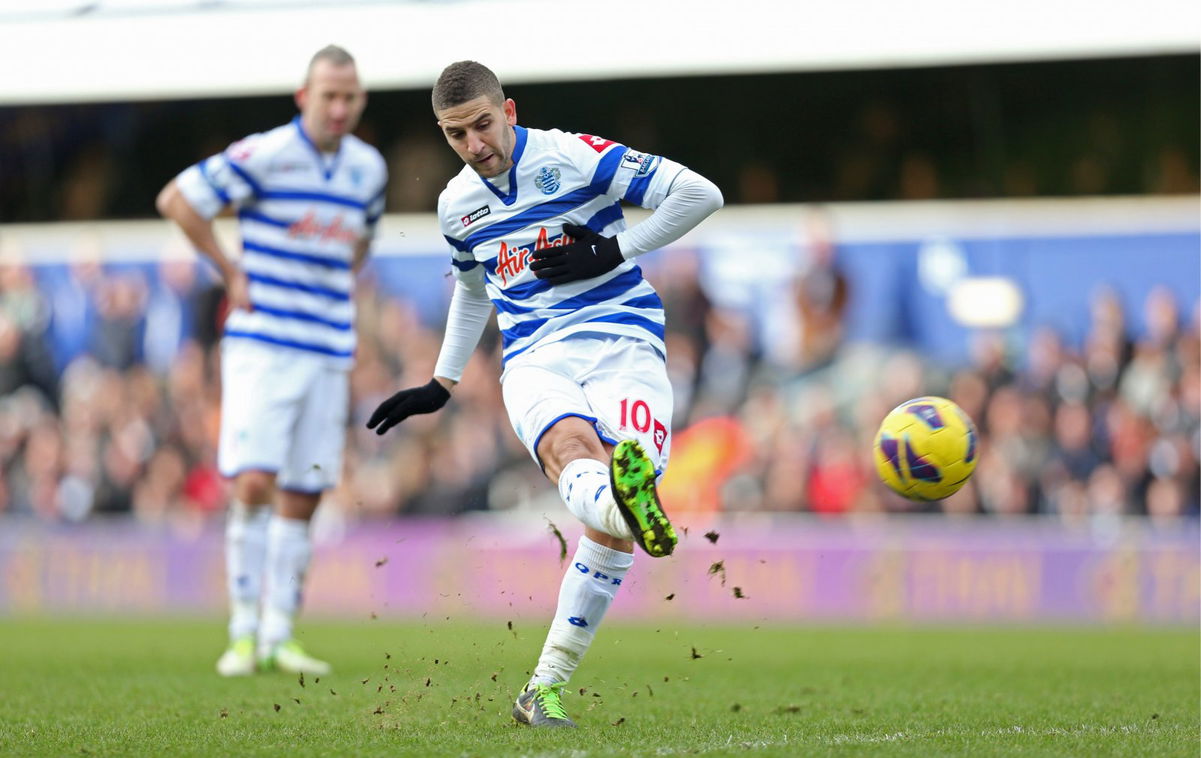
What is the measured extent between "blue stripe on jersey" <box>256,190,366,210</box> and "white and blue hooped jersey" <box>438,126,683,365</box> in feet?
8.35

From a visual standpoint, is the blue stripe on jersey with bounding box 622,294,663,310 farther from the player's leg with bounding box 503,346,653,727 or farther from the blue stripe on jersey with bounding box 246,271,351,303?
the blue stripe on jersey with bounding box 246,271,351,303

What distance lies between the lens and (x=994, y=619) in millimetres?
13203

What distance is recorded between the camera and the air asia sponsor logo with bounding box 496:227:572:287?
5.74 m

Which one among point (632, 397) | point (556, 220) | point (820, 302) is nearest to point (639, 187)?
point (556, 220)

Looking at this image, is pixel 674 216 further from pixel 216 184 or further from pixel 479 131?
pixel 216 184

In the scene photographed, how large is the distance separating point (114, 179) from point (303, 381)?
1180 centimetres

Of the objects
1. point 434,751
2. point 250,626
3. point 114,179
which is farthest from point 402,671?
point 114,179

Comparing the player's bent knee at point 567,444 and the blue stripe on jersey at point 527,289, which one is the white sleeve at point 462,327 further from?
the player's bent knee at point 567,444

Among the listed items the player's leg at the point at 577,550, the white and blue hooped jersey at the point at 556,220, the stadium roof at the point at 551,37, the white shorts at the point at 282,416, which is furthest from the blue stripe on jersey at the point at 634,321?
the stadium roof at the point at 551,37

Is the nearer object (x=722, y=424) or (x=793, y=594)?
(x=793, y=594)

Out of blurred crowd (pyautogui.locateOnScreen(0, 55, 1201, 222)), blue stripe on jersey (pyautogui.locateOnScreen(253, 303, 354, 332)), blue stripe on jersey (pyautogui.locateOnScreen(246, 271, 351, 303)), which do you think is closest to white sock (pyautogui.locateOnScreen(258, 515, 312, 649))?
blue stripe on jersey (pyautogui.locateOnScreen(253, 303, 354, 332))

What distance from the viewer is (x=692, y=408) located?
51.3 ft

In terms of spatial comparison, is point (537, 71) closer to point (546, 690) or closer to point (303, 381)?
point (303, 381)

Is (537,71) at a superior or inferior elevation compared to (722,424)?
superior
